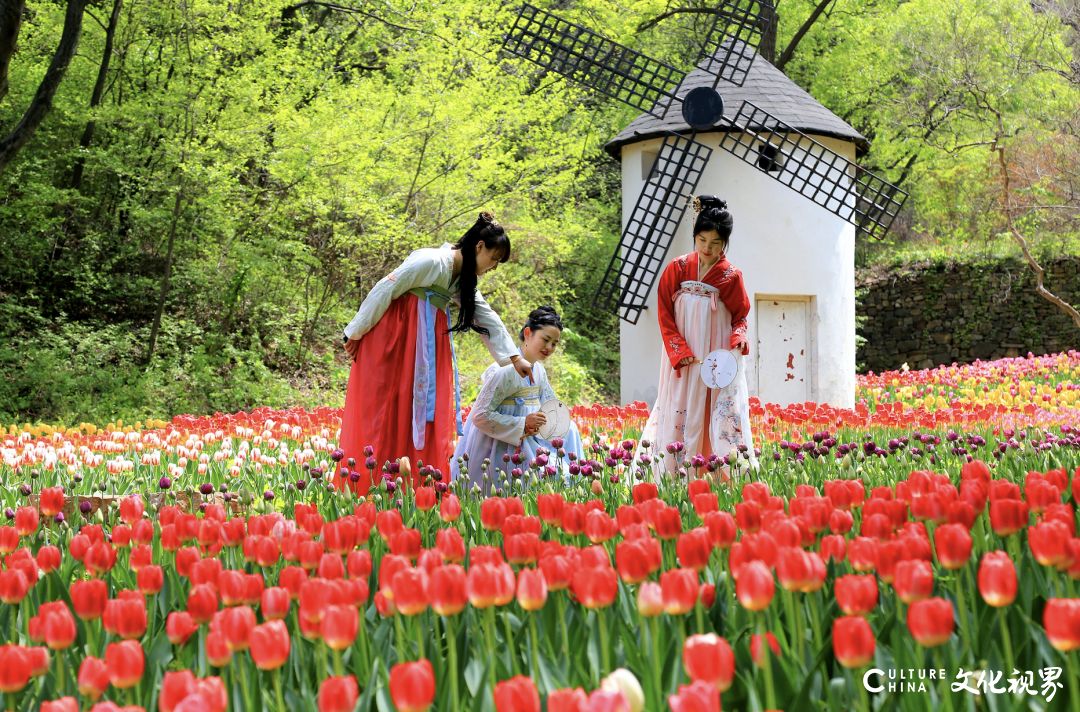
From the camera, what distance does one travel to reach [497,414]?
4758 mm

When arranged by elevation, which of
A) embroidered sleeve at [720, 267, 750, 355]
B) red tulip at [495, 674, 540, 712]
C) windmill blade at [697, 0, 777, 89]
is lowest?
red tulip at [495, 674, 540, 712]

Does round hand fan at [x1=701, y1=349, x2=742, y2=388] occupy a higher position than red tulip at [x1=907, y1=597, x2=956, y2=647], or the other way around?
round hand fan at [x1=701, y1=349, x2=742, y2=388]

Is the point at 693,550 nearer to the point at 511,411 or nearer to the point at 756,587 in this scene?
the point at 756,587

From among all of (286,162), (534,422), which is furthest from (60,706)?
(286,162)

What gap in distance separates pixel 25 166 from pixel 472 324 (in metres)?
10.2

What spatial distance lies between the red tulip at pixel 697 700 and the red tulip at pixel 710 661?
0.12m

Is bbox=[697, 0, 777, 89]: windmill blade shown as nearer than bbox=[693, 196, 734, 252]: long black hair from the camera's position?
No

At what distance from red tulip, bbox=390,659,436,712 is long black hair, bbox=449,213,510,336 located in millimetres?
3315

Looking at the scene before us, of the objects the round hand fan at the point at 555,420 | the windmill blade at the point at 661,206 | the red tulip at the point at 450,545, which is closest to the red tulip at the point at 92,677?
the red tulip at the point at 450,545

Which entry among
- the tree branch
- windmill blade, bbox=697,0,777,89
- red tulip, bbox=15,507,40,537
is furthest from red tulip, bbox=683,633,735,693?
the tree branch

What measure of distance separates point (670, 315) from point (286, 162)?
7.02 meters

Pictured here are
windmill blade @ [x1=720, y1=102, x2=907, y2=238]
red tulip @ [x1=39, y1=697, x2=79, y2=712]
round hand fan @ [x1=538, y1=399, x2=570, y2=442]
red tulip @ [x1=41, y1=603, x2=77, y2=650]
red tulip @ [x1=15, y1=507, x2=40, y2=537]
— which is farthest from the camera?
windmill blade @ [x1=720, y1=102, x2=907, y2=238]

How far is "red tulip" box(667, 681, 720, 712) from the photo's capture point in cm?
109

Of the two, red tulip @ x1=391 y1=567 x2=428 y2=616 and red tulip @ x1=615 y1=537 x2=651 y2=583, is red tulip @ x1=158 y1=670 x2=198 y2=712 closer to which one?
red tulip @ x1=391 y1=567 x2=428 y2=616
